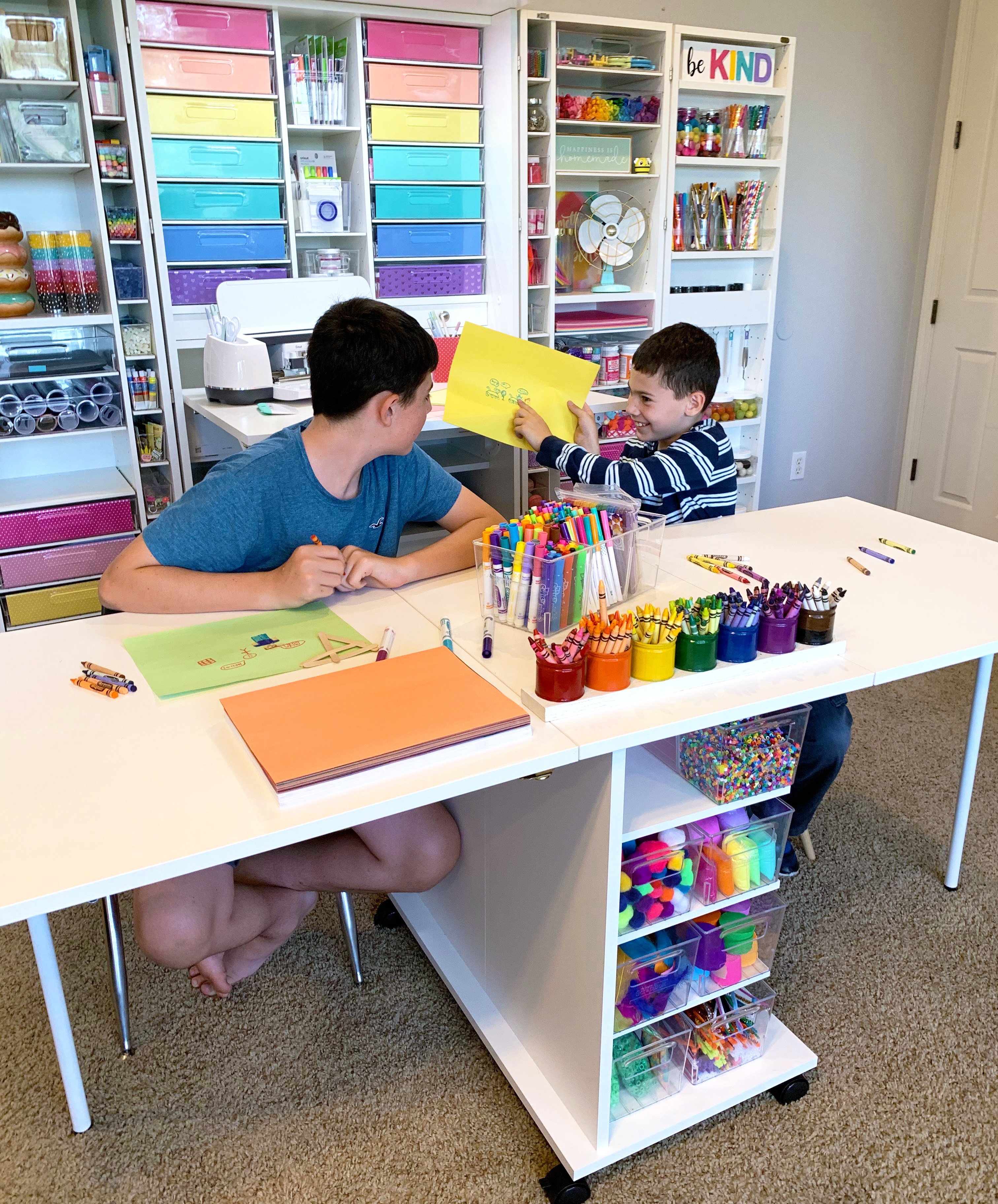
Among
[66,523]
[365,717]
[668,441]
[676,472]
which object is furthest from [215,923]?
[66,523]

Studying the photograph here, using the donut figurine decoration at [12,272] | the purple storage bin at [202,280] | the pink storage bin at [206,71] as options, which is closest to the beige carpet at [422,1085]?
the donut figurine decoration at [12,272]

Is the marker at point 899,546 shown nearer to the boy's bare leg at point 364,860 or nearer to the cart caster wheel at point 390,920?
the boy's bare leg at point 364,860

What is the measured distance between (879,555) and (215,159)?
2.35m

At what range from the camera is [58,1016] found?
4.38ft

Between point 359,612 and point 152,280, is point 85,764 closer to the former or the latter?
point 359,612

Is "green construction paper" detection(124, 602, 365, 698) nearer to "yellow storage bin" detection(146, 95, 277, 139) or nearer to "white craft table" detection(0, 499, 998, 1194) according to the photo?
"white craft table" detection(0, 499, 998, 1194)

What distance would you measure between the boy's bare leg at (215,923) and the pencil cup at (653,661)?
613 millimetres

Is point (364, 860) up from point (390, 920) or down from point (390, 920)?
up

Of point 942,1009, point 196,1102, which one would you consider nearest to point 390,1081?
point 196,1102

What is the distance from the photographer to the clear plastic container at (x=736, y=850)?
1.34 m

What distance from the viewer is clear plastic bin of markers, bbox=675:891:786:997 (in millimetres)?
1403

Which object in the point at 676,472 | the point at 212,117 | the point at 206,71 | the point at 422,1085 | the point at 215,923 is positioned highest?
the point at 206,71

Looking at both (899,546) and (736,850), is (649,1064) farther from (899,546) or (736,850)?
Answer: (899,546)

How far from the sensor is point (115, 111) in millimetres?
2732
